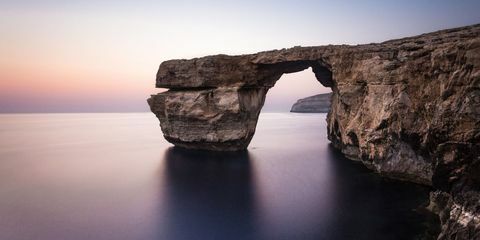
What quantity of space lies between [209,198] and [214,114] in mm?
12265

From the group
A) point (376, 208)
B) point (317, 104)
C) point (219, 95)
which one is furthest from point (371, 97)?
point (317, 104)

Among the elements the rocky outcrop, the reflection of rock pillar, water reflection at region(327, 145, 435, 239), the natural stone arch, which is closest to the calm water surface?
water reflection at region(327, 145, 435, 239)

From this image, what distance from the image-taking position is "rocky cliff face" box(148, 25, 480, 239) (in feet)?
29.2

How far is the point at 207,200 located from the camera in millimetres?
17031

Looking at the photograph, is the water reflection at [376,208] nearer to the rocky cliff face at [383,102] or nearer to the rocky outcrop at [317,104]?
the rocky cliff face at [383,102]

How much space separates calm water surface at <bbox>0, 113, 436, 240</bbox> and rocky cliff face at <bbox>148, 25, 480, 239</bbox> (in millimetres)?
2480

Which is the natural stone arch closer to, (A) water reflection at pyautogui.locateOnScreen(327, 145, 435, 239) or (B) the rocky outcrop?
(A) water reflection at pyautogui.locateOnScreen(327, 145, 435, 239)

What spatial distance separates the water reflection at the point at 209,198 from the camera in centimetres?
1310

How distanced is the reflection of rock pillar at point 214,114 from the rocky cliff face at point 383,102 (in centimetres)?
10

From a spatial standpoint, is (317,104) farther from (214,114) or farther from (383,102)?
(383,102)

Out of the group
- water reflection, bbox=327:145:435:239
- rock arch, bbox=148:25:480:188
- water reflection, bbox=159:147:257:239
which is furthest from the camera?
water reflection, bbox=159:147:257:239

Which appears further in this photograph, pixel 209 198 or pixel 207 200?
pixel 209 198

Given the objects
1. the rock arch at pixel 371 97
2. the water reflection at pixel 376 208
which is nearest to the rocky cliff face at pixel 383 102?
the rock arch at pixel 371 97

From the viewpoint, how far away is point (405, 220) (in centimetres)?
1321
